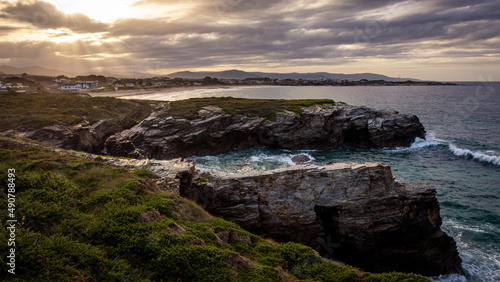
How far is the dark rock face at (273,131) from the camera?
147ft

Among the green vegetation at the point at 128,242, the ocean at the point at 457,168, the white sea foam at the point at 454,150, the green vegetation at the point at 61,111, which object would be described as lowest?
the ocean at the point at 457,168

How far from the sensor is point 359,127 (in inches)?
2080

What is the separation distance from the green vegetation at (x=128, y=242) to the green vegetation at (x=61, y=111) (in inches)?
1252

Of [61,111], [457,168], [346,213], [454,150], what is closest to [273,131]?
[457,168]

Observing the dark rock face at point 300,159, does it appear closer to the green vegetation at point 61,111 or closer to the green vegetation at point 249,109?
the green vegetation at point 249,109

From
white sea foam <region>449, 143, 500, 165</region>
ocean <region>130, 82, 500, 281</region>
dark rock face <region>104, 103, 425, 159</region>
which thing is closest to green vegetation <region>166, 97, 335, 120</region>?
dark rock face <region>104, 103, 425, 159</region>

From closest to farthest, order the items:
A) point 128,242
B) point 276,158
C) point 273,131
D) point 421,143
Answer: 1. point 128,242
2. point 276,158
3. point 273,131
4. point 421,143

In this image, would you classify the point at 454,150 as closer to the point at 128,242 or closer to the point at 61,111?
the point at 128,242

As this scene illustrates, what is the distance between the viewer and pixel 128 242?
9031 mm

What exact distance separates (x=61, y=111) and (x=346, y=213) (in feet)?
169

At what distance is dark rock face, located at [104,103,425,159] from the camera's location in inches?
1759

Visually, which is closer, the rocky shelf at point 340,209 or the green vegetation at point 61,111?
the rocky shelf at point 340,209

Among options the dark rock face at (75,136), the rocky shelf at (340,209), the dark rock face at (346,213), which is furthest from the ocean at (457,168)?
the dark rock face at (75,136)

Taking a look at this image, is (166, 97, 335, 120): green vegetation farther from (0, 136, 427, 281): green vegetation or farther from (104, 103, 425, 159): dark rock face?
(0, 136, 427, 281): green vegetation
